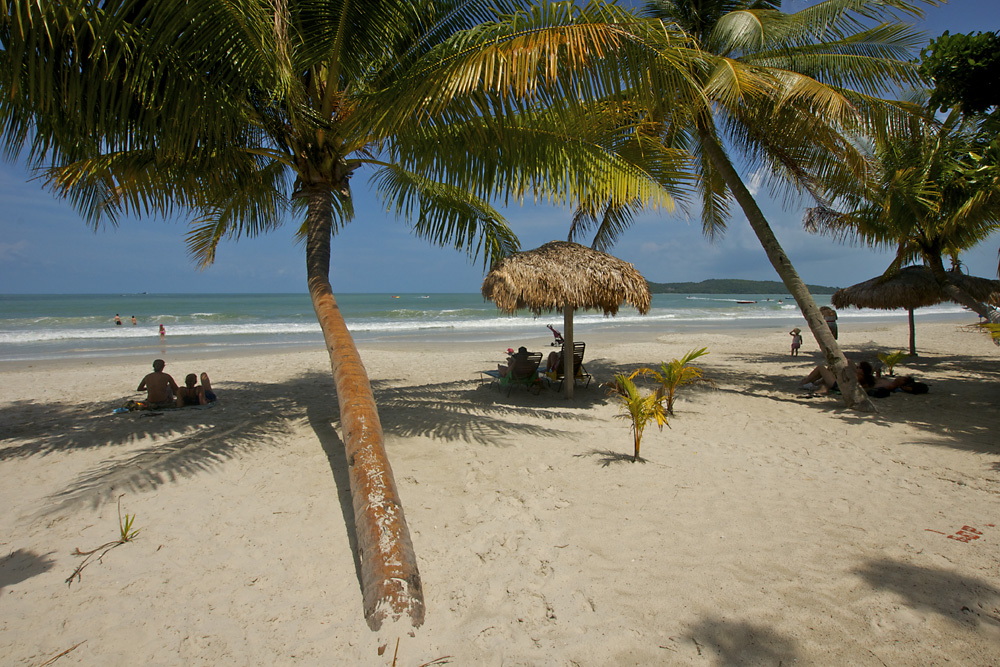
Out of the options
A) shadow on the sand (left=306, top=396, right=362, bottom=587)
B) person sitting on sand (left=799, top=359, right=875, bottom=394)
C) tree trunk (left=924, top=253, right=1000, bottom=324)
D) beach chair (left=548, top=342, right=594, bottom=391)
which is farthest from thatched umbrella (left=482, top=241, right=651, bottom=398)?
tree trunk (left=924, top=253, right=1000, bottom=324)

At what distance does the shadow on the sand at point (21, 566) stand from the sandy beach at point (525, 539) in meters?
0.02

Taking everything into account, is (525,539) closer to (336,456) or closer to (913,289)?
(336,456)

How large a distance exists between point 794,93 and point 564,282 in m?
3.29

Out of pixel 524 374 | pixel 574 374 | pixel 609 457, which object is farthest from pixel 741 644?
pixel 574 374

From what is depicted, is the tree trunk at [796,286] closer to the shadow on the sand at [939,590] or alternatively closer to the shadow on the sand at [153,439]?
the shadow on the sand at [939,590]

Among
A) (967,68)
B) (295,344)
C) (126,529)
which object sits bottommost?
(126,529)

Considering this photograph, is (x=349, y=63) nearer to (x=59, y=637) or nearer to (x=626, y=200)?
(x=626, y=200)

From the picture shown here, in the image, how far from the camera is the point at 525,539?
295 cm

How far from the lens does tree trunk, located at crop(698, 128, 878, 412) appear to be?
6148 mm

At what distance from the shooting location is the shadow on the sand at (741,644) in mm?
2012

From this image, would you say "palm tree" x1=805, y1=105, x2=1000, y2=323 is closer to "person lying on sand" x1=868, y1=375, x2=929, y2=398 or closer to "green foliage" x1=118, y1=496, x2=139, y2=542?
"person lying on sand" x1=868, y1=375, x2=929, y2=398

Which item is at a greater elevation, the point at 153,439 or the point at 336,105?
the point at 336,105

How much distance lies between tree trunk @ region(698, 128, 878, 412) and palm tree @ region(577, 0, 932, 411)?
0.01 metres

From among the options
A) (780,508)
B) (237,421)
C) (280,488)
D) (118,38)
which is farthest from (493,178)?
(237,421)
